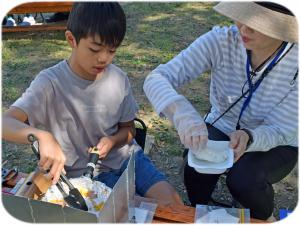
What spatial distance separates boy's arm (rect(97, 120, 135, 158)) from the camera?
63.2 inches

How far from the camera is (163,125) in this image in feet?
9.28

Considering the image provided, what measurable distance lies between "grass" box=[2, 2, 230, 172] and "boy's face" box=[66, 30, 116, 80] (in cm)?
109

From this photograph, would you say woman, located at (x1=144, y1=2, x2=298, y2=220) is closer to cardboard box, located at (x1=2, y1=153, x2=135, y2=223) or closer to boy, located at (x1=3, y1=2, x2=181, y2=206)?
boy, located at (x1=3, y1=2, x2=181, y2=206)

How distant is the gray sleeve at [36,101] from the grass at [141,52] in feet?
3.17

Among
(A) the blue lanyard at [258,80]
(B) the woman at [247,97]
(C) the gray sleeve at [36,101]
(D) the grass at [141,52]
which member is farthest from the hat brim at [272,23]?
(D) the grass at [141,52]

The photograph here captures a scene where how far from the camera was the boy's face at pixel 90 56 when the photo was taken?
4.91 ft

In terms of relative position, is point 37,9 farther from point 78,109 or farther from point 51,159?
point 51,159

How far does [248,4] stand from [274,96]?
0.41m

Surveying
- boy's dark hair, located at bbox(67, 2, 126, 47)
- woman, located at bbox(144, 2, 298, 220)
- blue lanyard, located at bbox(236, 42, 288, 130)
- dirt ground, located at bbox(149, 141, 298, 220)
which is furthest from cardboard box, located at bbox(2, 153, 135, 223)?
dirt ground, located at bbox(149, 141, 298, 220)

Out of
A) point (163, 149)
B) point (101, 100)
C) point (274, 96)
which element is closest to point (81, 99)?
point (101, 100)

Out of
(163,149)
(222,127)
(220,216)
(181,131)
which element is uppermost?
(181,131)

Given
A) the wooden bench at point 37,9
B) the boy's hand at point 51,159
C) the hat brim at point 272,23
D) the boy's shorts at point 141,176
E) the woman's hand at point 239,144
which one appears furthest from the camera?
the wooden bench at point 37,9

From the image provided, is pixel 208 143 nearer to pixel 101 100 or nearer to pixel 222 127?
pixel 222 127

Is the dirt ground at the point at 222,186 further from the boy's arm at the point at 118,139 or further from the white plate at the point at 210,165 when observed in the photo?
the white plate at the point at 210,165
